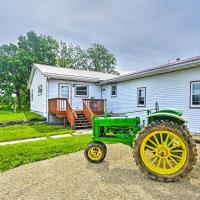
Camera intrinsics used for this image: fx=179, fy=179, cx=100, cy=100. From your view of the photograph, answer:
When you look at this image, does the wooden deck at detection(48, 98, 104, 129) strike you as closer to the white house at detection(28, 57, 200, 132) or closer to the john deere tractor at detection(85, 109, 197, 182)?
the white house at detection(28, 57, 200, 132)

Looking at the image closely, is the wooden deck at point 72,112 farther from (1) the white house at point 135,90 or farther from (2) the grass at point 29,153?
(2) the grass at point 29,153

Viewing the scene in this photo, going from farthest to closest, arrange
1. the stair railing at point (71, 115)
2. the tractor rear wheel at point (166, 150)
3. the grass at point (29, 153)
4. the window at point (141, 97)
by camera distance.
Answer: the window at point (141, 97)
the stair railing at point (71, 115)
the grass at point (29, 153)
the tractor rear wheel at point (166, 150)

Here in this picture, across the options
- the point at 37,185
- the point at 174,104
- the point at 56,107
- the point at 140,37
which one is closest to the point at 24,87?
the point at 56,107

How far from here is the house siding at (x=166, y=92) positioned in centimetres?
884

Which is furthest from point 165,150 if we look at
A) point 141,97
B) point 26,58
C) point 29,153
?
point 26,58

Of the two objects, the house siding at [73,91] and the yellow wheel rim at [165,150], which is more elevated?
the house siding at [73,91]

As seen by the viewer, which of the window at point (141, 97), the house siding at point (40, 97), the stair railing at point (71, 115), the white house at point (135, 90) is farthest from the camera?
the house siding at point (40, 97)

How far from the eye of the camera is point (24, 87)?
25797mm

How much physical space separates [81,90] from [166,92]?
7.00m

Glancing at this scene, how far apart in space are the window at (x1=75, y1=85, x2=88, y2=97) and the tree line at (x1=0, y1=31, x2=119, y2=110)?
13158 millimetres

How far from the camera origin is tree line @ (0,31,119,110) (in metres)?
24.1

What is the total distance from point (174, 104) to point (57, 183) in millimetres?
8140

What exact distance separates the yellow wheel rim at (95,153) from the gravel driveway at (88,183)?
0.18m

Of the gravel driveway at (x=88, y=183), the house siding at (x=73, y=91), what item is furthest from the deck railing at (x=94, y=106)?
the gravel driveway at (x=88, y=183)
